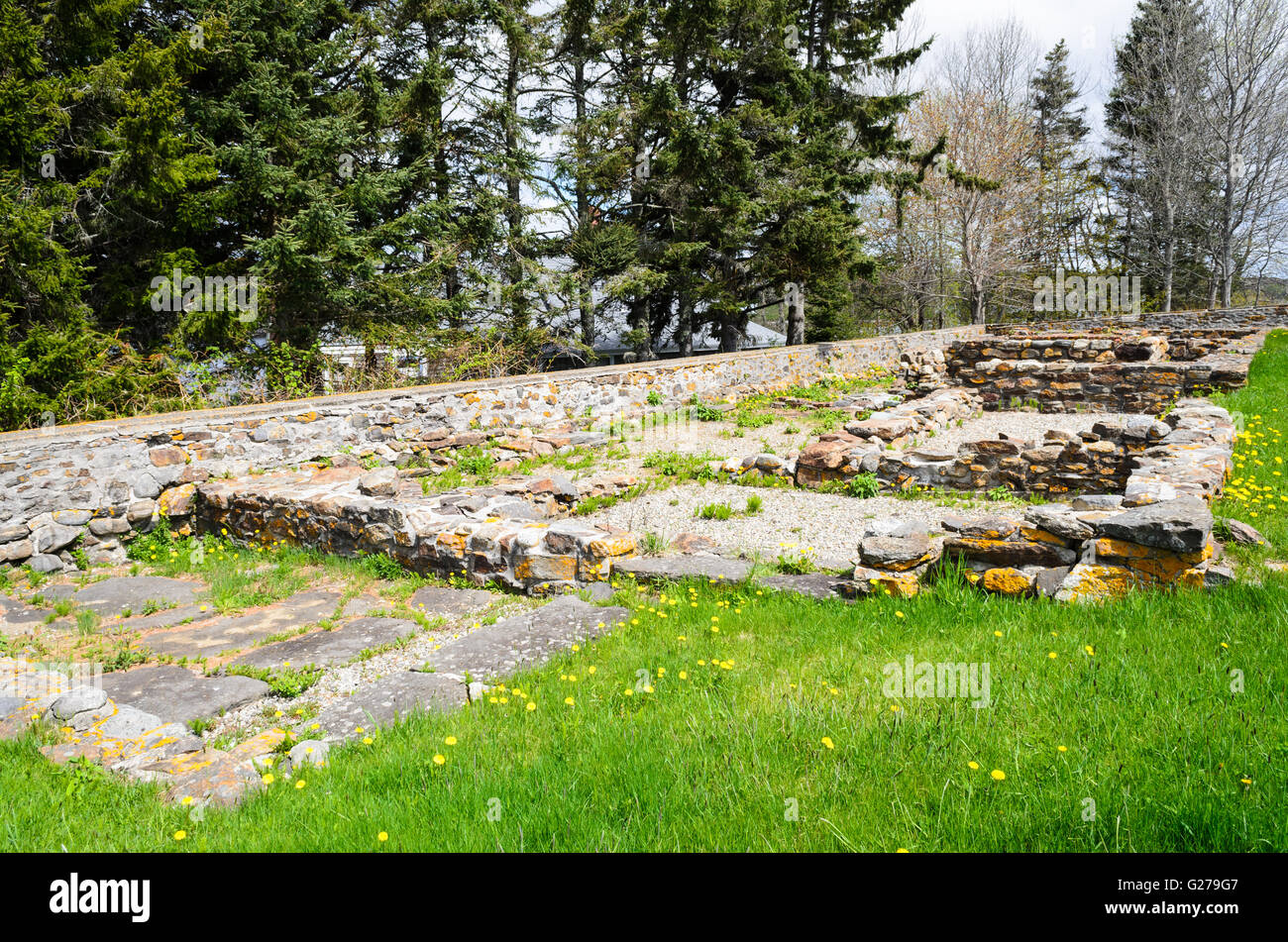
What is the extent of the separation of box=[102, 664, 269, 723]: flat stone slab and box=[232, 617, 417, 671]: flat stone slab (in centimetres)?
24

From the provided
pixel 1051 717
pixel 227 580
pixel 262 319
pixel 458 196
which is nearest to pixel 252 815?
pixel 1051 717

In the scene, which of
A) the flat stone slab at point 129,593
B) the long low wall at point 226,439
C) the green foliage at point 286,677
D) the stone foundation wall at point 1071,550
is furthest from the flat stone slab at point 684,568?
the long low wall at point 226,439

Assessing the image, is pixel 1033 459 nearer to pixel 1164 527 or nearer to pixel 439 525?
pixel 1164 527

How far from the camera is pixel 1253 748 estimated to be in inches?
88.2

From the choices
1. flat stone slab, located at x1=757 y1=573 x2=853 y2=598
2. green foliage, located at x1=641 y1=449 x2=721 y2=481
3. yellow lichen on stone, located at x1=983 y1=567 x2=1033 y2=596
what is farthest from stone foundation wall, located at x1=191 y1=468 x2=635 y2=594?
yellow lichen on stone, located at x1=983 y1=567 x2=1033 y2=596

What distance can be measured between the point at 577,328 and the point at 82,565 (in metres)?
14.5

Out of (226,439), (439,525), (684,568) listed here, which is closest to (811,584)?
(684,568)

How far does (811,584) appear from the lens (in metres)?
4.49

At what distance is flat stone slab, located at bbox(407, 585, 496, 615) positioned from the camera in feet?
16.2

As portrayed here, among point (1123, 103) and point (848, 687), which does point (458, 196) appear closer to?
point (848, 687)

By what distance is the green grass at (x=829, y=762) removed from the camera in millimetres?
2041

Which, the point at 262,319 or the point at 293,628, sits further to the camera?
the point at 262,319

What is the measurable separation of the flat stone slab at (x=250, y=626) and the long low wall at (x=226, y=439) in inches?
104
